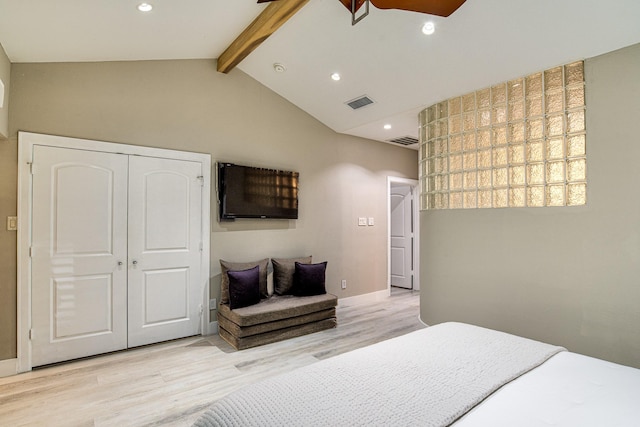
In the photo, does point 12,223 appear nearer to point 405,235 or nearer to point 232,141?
point 232,141

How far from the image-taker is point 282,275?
411cm

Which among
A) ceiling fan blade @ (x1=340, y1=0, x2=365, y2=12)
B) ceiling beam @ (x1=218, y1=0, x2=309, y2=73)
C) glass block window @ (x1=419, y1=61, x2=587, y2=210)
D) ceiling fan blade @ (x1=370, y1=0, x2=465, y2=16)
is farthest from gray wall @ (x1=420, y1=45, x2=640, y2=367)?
ceiling beam @ (x1=218, y1=0, x2=309, y2=73)

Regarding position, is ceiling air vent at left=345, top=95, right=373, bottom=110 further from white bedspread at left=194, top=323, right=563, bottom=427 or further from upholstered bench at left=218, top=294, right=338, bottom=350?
white bedspread at left=194, top=323, right=563, bottom=427

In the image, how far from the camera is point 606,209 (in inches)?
101

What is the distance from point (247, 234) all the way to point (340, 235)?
150 centimetres

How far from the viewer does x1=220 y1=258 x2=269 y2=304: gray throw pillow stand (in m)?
3.71

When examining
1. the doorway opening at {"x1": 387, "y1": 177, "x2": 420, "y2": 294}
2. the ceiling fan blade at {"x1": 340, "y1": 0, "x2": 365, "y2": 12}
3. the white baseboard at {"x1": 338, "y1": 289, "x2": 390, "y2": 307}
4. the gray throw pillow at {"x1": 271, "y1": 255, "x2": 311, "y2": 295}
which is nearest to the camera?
the ceiling fan blade at {"x1": 340, "y1": 0, "x2": 365, "y2": 12}

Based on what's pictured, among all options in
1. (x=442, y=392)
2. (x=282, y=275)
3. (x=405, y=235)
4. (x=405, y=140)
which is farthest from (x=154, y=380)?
(x=405, y=235)

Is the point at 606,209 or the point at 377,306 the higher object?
the point at 606,209

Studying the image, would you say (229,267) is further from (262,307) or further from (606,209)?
(606,209)

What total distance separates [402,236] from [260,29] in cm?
453

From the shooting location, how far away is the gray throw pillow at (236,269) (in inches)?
146

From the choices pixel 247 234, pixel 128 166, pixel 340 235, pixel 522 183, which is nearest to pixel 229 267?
pixel 247 234

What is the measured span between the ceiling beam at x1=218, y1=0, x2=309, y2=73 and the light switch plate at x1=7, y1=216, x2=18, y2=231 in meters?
2.44
